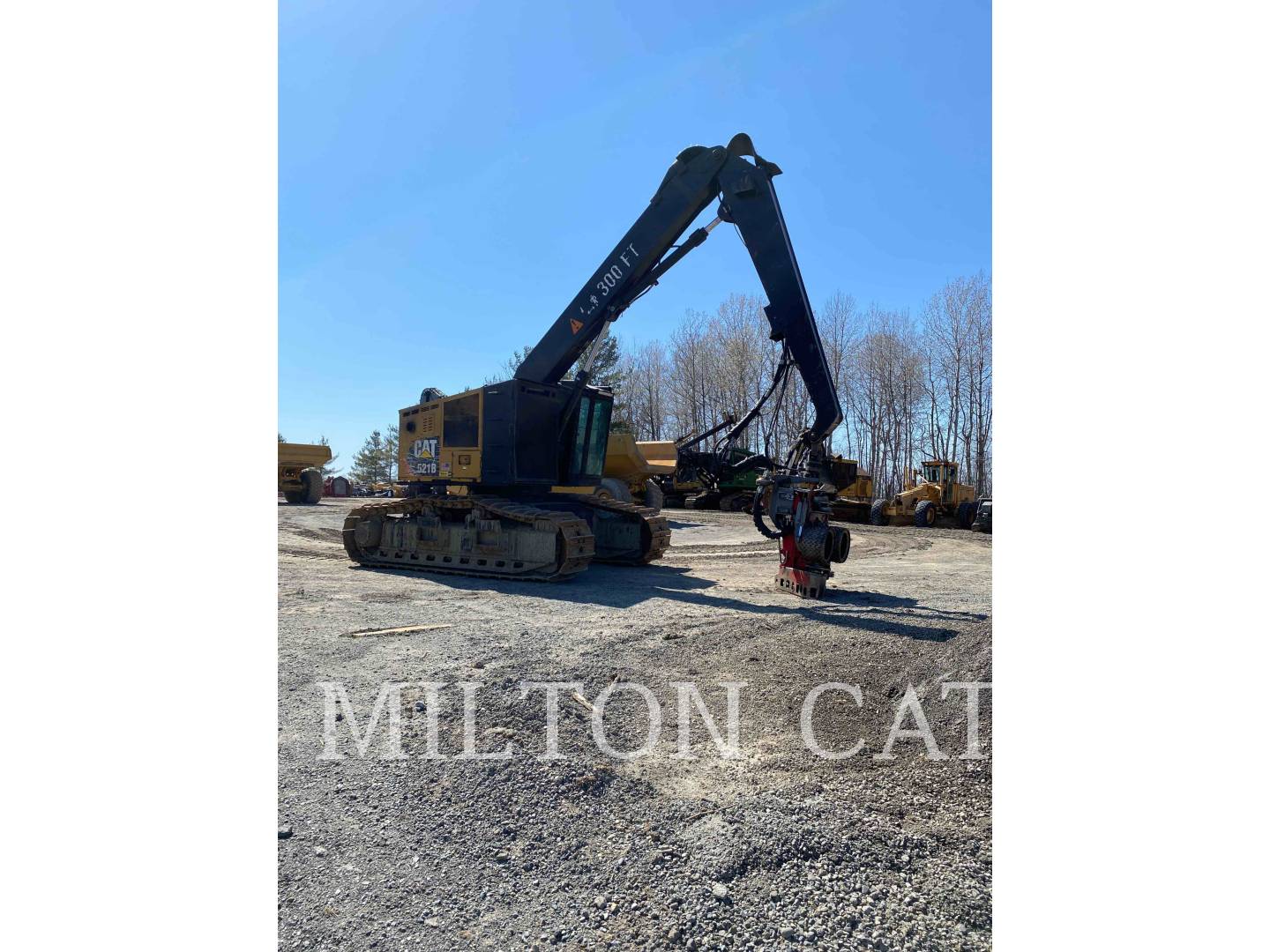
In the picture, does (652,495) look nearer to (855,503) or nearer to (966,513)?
(855,503)

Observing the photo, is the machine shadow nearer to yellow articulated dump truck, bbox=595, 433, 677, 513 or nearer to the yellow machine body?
the yellow machine body

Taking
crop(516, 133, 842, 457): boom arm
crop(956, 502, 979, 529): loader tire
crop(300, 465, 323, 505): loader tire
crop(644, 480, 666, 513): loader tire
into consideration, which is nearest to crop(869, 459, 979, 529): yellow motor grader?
crop(956, 502, 979, 529): loader tire

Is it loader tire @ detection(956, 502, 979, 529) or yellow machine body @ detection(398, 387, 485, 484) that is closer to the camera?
yellow machine body @ detection(398, 387, 485, 484)

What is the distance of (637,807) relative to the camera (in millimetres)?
2979

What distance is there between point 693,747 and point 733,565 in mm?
8272

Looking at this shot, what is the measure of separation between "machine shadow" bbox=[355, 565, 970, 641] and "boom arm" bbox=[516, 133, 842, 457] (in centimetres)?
190

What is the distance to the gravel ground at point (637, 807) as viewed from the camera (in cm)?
229

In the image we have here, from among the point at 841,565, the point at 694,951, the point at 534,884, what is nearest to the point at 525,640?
the point at 534,884

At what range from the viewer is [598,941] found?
2.20 meters

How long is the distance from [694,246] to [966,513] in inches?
611

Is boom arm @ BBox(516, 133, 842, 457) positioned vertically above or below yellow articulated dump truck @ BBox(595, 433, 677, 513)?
above

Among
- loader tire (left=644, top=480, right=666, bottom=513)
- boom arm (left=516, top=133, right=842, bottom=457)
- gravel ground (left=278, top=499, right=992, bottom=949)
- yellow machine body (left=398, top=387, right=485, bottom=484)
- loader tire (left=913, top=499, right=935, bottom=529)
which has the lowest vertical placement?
gravel ground (left=278, top=499, right=992, bottom=949)

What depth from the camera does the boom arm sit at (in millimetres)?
8438

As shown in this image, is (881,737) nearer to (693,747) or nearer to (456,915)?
(693,747)
